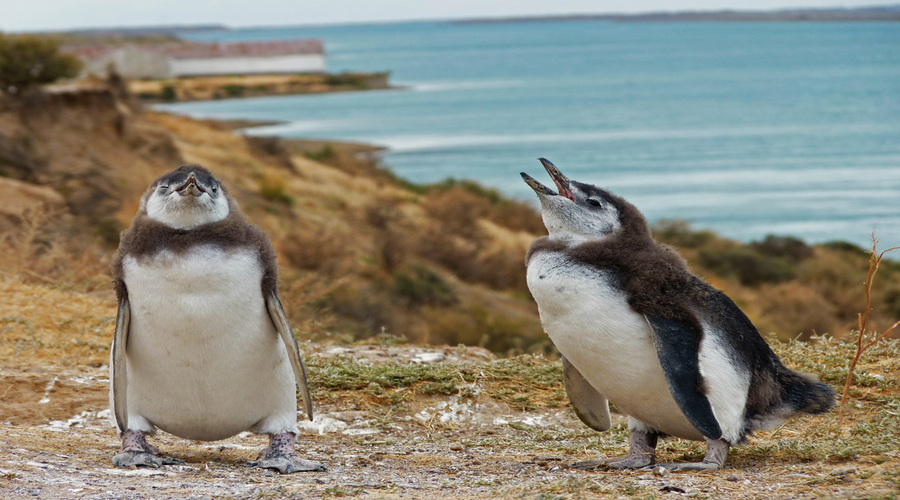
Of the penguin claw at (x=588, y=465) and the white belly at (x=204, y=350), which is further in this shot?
the penguin claw at (x=588, y=465)

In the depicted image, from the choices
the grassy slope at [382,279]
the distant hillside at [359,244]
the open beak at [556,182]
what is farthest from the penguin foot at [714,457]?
the distant hillside at [359,244]

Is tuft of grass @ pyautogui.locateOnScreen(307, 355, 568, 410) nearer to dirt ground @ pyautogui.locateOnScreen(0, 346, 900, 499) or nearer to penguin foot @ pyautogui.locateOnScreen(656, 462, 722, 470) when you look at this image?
dirt ground @ pyautogui.locateOnScreen(0, 346, 900, 499)

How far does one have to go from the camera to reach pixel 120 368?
4.55m

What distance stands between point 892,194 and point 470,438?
25.2m

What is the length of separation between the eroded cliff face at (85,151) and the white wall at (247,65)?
231ft

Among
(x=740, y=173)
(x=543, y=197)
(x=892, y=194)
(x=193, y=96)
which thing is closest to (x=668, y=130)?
(x=740, y=173)

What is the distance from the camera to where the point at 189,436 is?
4.82 m

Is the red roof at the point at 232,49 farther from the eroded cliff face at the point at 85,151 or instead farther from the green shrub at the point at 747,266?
the green shrub at the point at 747,266

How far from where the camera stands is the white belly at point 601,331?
13.9 ft

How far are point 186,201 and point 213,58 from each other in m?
93.5

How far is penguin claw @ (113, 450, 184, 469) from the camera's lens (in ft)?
14.4

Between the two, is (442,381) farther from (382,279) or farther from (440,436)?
(382,279)

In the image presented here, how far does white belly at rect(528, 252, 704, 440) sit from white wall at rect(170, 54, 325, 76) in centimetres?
8818

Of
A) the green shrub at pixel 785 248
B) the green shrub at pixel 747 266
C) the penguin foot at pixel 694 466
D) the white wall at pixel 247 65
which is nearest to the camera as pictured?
the penguin foot at pixel 694 466
